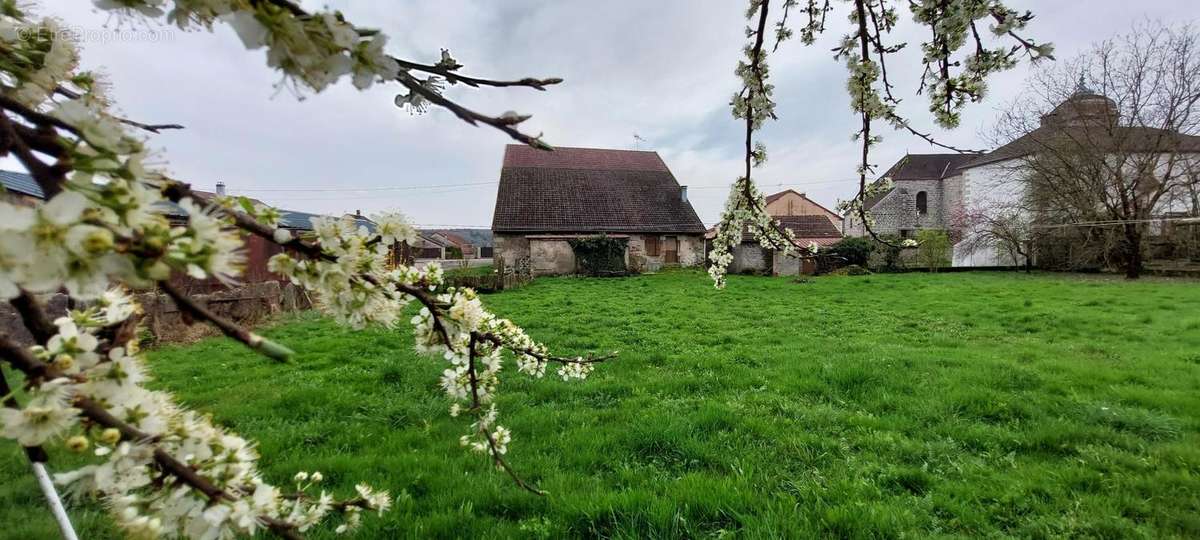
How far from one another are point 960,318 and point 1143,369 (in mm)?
4166

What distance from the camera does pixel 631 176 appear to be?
1177 inches

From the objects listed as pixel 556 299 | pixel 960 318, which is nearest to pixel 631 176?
pixel 556 299

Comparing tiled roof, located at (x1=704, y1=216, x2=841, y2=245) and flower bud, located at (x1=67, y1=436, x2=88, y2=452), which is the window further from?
flower bud, located at (x1=67, y1=436, x2=88, y2=452)

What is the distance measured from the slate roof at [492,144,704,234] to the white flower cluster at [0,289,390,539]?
78.9 feet

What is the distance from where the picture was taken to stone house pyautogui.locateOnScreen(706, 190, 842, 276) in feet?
77.1

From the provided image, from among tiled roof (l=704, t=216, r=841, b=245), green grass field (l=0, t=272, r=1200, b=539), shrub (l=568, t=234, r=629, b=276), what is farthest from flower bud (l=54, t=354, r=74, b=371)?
tiled roof (l=704, t=216, r=841, b=245)

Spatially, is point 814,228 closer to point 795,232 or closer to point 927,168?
point 927,168

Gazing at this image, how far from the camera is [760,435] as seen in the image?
3.77 metres

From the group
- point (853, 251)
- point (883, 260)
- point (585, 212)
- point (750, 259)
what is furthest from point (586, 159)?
point (883, 260)

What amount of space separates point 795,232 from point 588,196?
1283 cm

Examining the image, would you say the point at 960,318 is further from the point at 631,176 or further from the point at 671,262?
the point at 631,176

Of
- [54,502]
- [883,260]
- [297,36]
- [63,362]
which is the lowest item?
[54,502]

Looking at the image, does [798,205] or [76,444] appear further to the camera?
[798,205]

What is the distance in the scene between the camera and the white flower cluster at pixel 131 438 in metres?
0.75
